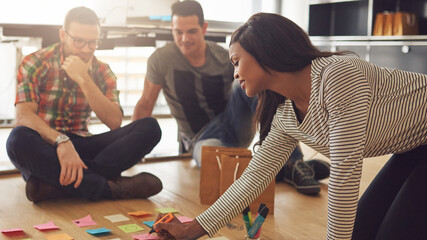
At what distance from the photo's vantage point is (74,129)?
100 inches

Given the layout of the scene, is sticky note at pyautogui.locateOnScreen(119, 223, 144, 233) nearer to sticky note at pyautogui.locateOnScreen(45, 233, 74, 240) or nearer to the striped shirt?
sticky note at pyautogui.locateOnScreen(45, 233, 74, 240)

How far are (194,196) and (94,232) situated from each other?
2.23 feet

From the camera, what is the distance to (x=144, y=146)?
2.48 metres

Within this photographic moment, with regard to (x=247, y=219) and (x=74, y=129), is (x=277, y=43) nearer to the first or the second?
(x=247, y=219)

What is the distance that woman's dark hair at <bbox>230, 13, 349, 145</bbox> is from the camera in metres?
1.37

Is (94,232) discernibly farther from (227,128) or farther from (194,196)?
(227,128)

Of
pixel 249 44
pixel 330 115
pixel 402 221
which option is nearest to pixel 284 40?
pixel 249 44

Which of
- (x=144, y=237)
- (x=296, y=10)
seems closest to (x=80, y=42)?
(x=144, y=237)

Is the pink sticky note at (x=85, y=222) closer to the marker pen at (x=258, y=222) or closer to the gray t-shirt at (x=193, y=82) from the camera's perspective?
the marker pen at (x=258, y=222)

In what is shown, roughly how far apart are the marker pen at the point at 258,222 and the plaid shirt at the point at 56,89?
1.05m

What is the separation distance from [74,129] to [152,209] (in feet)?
2.01

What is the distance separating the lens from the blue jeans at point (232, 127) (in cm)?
289

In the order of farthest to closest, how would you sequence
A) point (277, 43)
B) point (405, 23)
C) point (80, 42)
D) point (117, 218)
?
1. point (405, 23)
2. point (80, 42)
3. point (117, 218)
4. point (277, 43)

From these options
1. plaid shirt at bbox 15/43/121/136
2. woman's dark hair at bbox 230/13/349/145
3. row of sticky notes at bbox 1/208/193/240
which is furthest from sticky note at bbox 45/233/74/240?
A: woman's dark hair at bbox 230/13/349/145
